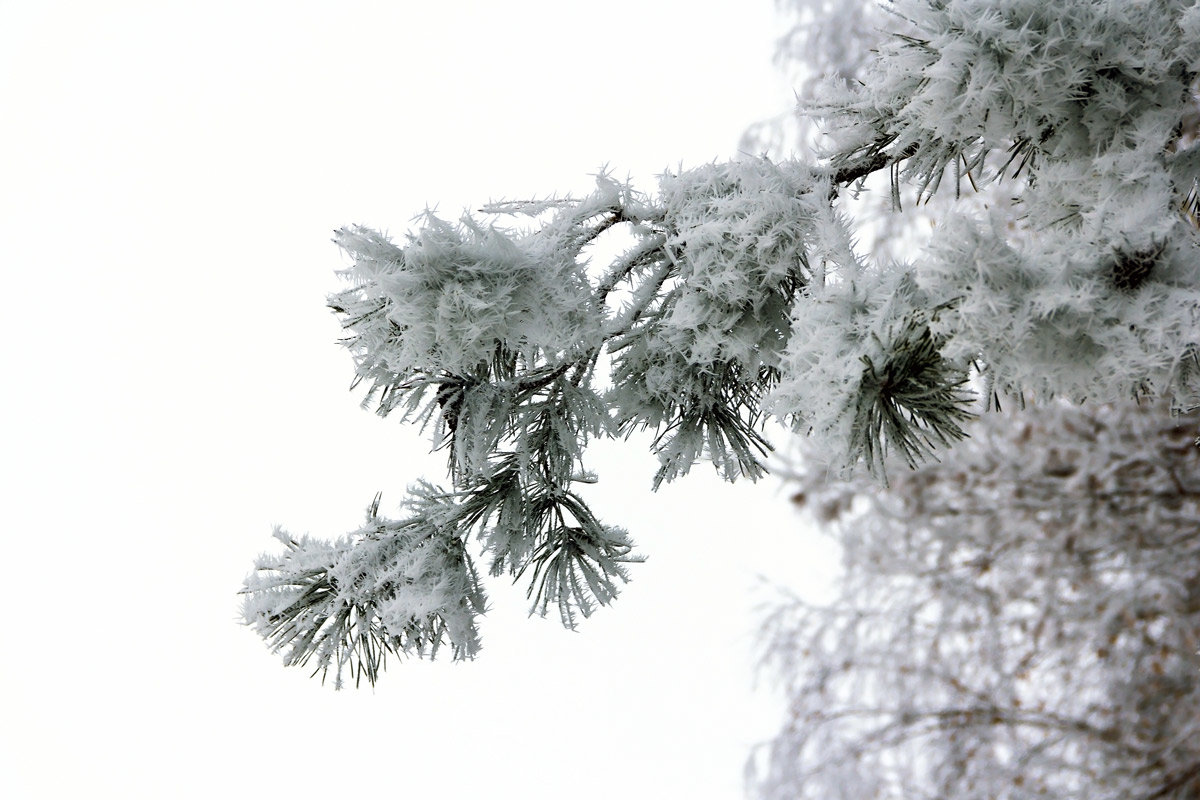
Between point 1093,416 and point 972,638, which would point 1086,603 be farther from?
point 1093,416

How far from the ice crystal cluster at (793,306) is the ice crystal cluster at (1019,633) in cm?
184

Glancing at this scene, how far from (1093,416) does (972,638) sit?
710 mm

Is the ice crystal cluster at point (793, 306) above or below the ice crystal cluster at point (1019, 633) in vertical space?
below

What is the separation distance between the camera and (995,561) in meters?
2.59

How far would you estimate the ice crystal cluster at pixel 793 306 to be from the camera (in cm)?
46

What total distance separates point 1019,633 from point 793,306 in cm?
225

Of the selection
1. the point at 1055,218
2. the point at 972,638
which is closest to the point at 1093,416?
the point at 972,638

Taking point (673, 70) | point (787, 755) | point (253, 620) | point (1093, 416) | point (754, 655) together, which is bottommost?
point (253, 620)

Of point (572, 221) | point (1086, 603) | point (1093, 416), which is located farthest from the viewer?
point (1093, 416)

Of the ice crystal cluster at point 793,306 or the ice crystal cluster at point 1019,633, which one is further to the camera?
the ice crystal cluster at point 1019,633

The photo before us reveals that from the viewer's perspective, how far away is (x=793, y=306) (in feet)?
2.07

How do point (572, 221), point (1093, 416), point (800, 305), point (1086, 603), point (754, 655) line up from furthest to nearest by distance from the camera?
point (754, 655), point (1093, 416), point (1086, 603), point (572, 221), point (800, 305)

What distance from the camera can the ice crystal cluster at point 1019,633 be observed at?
89.6 inches

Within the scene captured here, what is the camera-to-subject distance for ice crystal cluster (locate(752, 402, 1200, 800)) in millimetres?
2275
